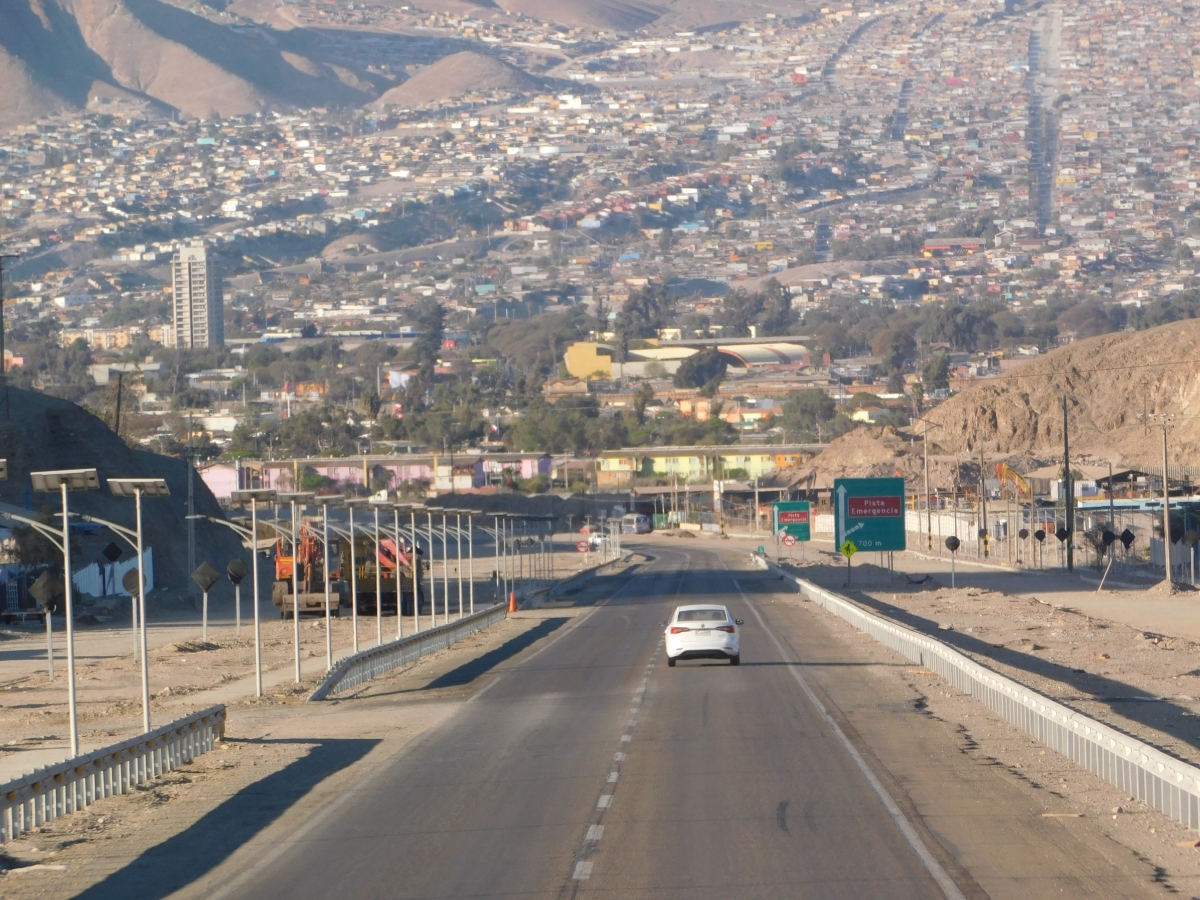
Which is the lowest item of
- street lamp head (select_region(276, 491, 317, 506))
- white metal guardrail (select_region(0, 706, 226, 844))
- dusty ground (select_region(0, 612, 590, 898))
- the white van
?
dusty ground (select_region(0, 612, 590, 898))

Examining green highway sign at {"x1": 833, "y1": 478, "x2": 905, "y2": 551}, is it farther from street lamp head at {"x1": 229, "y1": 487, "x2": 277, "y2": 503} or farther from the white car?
street lamp head at {"x1": 229, "y1": 487, "x2": 277, "y2": 503}

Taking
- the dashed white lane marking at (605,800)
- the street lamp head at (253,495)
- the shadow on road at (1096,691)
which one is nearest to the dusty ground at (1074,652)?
the shadow on road at (1096,691)

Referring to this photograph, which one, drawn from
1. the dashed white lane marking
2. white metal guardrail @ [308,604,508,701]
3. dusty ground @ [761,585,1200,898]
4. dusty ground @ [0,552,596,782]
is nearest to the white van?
dusty ground @ [0,552,596,782]

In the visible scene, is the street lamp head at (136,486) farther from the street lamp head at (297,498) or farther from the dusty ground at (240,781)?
the street lamp head at (297,498)

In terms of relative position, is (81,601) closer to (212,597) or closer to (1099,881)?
(212,597)


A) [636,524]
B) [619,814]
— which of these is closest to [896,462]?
[636,524]

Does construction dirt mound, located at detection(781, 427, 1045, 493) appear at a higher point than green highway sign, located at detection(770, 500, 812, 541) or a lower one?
higher

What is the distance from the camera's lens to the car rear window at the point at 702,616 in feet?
103

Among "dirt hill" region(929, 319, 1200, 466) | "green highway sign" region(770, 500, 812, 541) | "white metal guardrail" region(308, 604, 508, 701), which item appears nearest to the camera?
"white metal guardrail" region(308, 604, 508, 701)

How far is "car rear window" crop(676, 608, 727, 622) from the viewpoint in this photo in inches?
1240

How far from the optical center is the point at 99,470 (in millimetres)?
71188

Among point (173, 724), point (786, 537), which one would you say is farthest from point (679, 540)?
point (173, 724)

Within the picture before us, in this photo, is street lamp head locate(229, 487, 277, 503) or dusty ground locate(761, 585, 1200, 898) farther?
street lamp head locate(229, 487, 277, 503)

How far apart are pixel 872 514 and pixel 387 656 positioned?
26.7 metres
